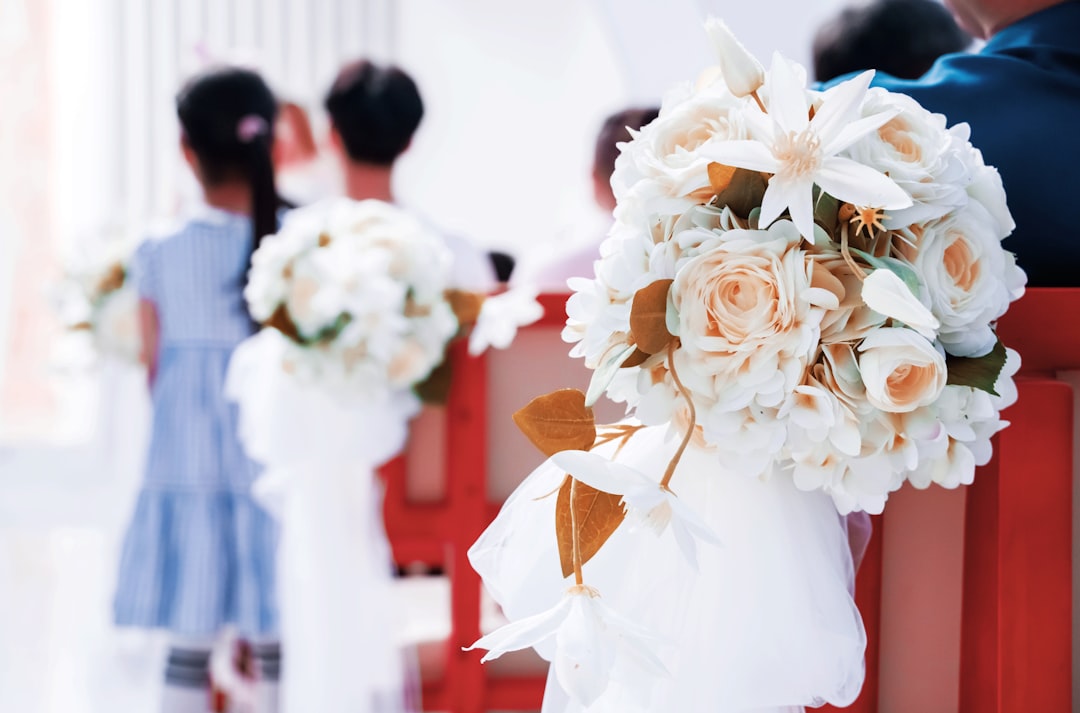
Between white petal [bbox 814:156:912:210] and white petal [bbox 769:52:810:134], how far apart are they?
0.10ft

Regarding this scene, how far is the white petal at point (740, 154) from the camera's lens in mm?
643

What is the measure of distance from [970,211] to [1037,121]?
1.05ft

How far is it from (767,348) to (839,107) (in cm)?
16

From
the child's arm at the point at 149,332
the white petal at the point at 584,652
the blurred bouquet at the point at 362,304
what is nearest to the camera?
the white petal at the point at 584,652

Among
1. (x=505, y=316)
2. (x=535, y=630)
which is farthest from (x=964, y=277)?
(x=505, y=316)

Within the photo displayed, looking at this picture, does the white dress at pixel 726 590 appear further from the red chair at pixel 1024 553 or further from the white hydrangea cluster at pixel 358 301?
the white hydrangea cluster at pixel 358 301

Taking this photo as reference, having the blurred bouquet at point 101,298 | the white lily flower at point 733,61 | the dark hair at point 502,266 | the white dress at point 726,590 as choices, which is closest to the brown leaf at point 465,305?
the white dress at point 726,590

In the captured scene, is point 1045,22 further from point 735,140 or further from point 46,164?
point 46,164

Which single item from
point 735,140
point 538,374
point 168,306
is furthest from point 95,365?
point 735,140

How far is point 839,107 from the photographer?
65 centimetres

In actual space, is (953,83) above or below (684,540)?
above

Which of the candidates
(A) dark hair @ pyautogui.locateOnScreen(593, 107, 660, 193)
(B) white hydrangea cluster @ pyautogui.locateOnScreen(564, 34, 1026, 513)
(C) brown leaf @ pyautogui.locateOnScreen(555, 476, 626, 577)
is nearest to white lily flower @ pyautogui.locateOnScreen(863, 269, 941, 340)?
(B) white hydrangea cluster @ pyautogui.locateOnScreen(564, 34, 1026, 513)

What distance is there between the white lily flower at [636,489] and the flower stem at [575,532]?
0.04m

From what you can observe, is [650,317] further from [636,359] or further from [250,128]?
[250,128]
